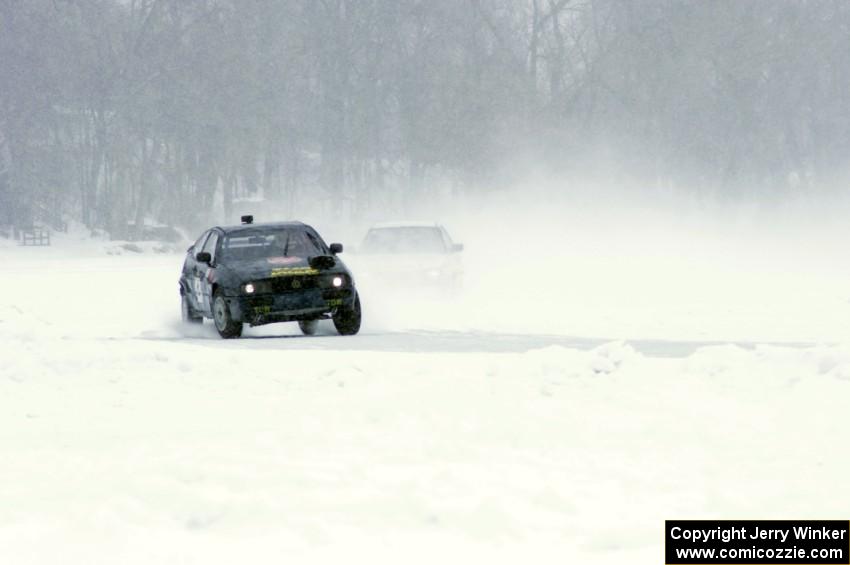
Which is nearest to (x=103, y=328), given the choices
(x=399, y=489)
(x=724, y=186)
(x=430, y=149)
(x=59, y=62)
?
(x=399, y=489)

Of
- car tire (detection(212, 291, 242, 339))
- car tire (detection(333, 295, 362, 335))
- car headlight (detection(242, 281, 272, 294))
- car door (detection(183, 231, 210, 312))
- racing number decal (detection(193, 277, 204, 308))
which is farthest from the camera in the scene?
car door (detection(183, 231, 210, 312))

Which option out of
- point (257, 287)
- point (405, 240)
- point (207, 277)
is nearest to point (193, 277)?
point (207, 277)

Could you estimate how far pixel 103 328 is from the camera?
2212 centimetres

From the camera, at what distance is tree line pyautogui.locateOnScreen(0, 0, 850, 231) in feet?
233

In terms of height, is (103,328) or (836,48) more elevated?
(836,48)

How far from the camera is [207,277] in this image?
1938 cm

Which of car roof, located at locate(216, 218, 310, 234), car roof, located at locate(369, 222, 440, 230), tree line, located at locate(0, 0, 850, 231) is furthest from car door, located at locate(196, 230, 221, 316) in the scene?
tree line, located at locate(0, 0, 850, 231)

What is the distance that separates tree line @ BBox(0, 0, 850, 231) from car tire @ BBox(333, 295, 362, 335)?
161ft

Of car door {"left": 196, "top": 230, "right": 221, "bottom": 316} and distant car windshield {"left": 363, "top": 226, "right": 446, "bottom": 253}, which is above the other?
distant car windshield {"left": 363, "top": 226, "right": 446, "bottom": 253}

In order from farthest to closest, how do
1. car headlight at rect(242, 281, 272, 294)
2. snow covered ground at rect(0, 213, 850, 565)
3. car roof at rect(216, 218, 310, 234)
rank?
car roof at rect(216, 218, 310, 234)
car headlight at rect(242, 281, 272, 294)
snow covered ground at rect(0, 213, 850, 565)

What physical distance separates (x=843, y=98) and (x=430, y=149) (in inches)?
987

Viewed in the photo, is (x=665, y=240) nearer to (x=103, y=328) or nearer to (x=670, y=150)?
(x=670, y=150)

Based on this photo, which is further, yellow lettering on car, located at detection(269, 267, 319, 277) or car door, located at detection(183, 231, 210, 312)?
car door, located at detection(183, 231, 210, 312)

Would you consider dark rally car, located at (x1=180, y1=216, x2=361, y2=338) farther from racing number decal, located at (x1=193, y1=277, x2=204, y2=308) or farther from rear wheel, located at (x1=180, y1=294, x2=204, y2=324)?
rear wheel, located at (x1=180, y1=294, x2=204, y2=324)
